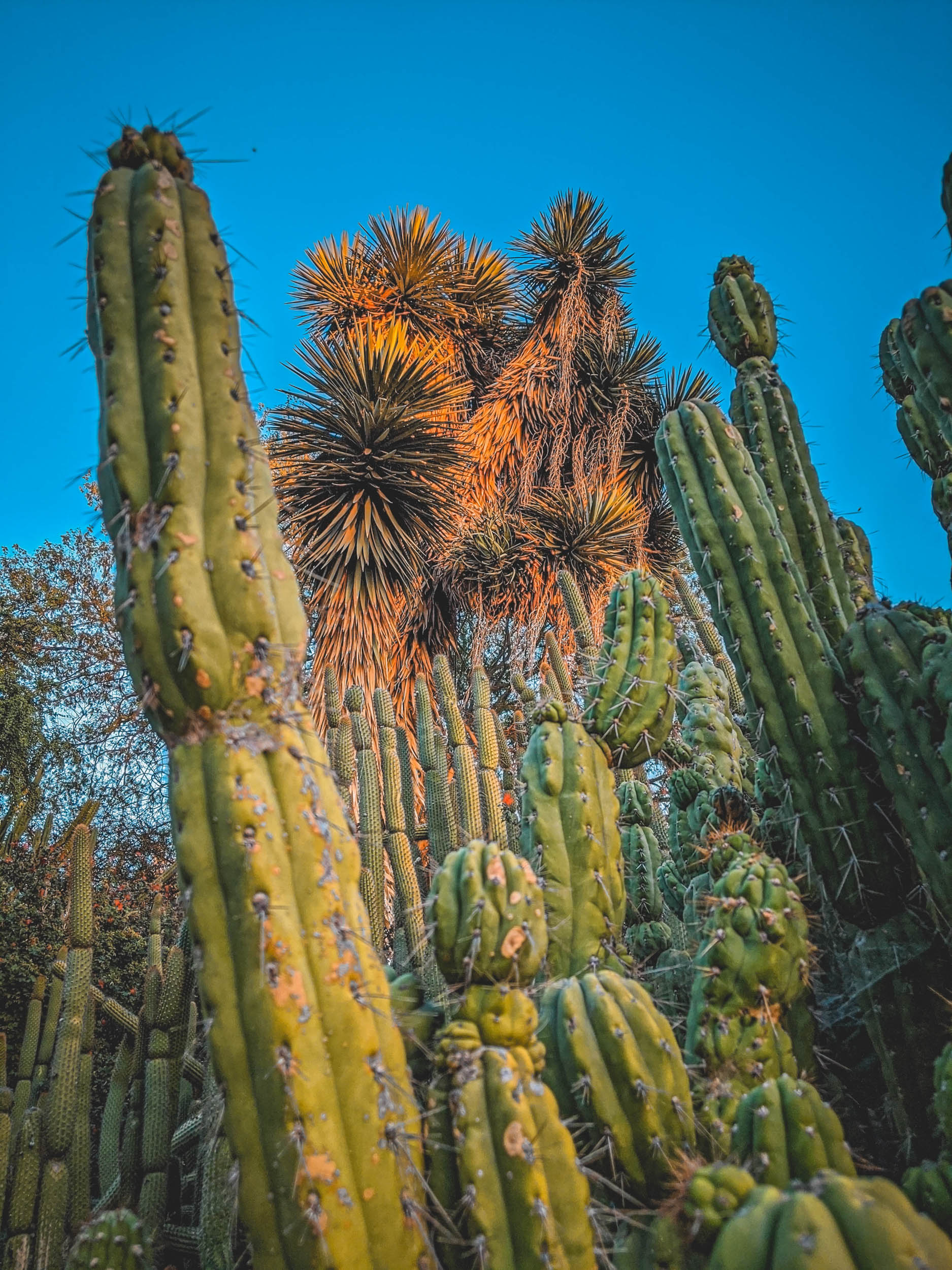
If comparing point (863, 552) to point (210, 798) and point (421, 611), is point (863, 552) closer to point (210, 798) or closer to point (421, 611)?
point (210, 798)

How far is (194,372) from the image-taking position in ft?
5.84

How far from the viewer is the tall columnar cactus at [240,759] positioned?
4.57ft

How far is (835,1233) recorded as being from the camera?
3.53ft

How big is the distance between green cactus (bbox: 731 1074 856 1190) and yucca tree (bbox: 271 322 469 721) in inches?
Result: 274

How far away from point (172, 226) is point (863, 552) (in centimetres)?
335

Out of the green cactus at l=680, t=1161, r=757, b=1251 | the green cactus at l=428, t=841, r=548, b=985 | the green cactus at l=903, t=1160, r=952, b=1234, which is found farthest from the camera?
the green cactus at l=428, t=841, r=548, b=985

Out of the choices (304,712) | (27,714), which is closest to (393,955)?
(304,712)

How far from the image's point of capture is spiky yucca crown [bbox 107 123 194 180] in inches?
79.2

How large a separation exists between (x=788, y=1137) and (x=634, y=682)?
147 cm

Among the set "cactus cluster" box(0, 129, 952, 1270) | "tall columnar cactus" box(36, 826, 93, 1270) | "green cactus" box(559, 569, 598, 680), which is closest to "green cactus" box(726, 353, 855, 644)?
"cactus cluster" box(0, 129, 952, 1270)

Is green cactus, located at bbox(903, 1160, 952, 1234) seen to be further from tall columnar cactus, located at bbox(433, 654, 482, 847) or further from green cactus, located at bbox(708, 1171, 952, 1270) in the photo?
tall columnar cactus, located at bbox(433, 654, 482, 847)

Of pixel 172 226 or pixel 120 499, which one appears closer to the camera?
pixel 120 499

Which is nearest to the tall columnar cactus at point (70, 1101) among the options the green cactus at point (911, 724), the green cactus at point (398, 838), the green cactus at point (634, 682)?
the green cactus at point (398, 838)

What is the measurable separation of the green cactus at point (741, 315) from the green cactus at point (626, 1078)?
9.20 ft
